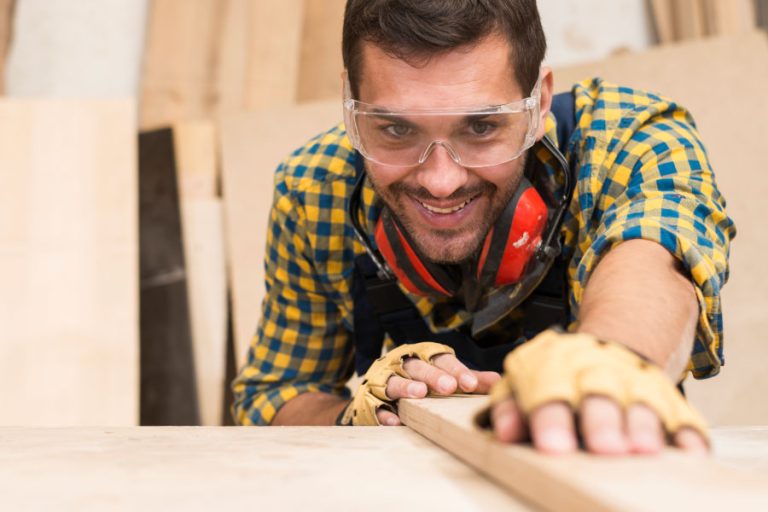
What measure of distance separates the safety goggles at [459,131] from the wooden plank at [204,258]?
6.42 ft

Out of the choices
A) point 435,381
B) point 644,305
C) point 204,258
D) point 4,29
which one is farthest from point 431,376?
point 4,29

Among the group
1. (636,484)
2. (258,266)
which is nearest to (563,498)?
(636,484)

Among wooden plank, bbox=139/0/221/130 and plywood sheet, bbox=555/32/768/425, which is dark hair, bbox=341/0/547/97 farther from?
wooden plank, bbox=139/0/221/130

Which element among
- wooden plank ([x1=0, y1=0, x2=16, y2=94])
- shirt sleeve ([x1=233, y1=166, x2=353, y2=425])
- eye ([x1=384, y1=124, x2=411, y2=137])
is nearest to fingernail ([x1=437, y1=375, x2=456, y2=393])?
eye ([x1=384, y1=124, x2=411, y2=137])

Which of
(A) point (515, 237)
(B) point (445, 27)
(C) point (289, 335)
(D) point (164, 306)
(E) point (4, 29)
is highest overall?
(E) point (4, 29)

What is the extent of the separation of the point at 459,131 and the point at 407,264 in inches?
12.8

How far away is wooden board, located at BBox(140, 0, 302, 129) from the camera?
3.90 m

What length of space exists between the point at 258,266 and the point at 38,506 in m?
2.71

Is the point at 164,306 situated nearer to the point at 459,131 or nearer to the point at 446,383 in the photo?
the point at 459,131

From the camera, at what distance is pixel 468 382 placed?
1492 mm

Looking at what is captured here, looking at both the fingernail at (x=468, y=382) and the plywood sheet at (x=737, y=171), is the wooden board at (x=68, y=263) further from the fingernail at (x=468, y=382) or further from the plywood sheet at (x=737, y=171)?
the fingernail at (x=468, y=382)

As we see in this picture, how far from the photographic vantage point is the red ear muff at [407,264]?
189cm

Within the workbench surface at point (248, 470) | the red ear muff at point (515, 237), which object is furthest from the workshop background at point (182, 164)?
the workbench surface at point (248, 470)

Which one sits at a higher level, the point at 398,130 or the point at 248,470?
the point at 398,130
